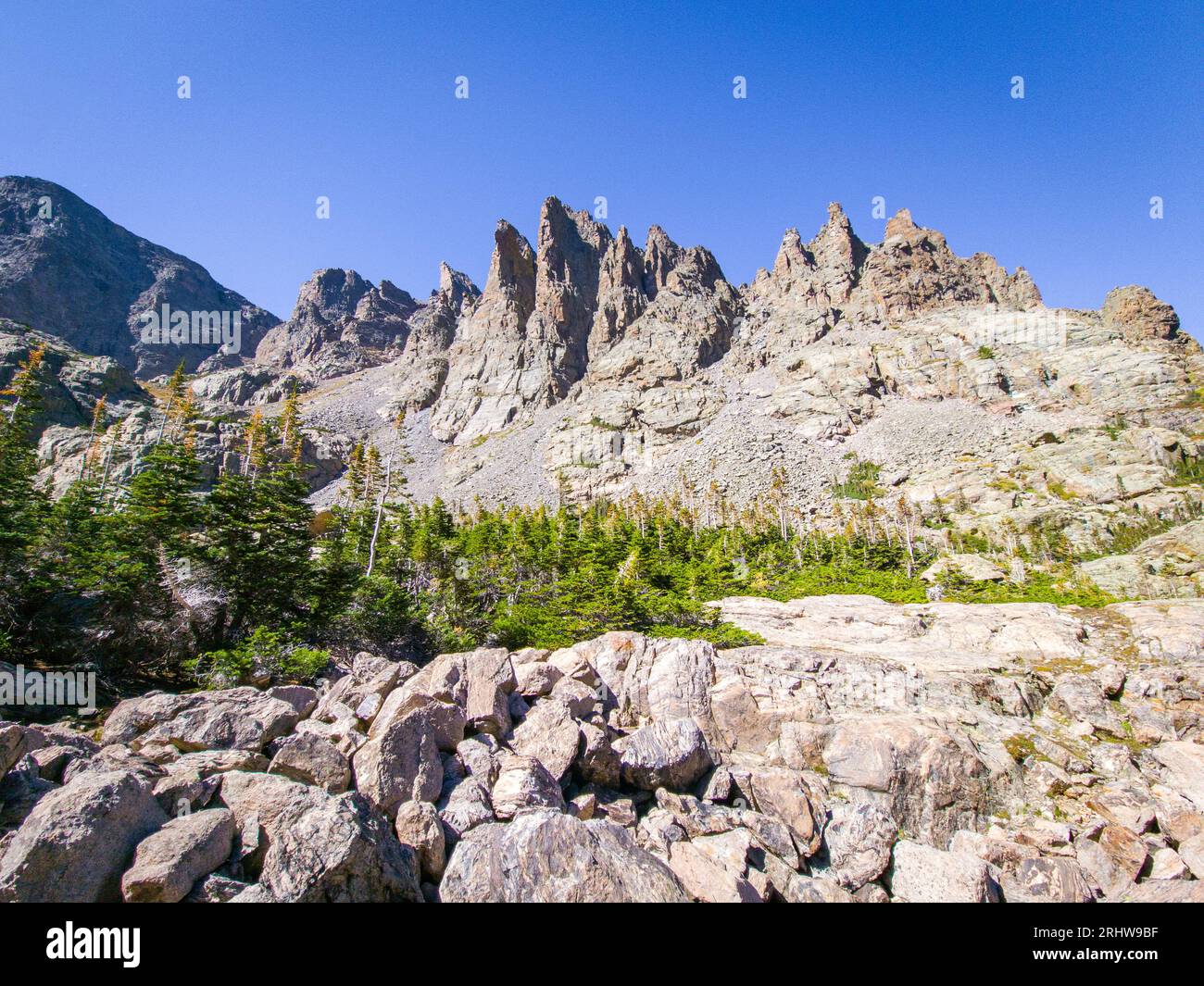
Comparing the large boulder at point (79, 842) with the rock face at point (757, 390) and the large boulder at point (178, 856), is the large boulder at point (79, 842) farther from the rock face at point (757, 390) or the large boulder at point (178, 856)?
the rock face at point (757, 390)

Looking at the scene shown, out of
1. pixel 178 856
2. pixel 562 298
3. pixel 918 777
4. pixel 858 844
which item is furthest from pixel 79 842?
pixel 562 298

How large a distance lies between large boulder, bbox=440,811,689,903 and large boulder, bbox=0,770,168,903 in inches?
159

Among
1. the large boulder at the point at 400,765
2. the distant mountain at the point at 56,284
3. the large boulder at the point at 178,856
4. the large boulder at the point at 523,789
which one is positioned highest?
the distant mountain at the point at 56,284

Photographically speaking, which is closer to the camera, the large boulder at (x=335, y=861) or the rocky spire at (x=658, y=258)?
the large boulder at (x=335, y=861)

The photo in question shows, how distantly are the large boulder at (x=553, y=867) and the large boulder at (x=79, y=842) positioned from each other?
4.03 m

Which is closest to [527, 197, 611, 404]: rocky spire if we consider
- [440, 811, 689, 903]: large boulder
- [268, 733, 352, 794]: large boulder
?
[268, 733, 352, 794]: large boulder

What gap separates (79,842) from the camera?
568 centimetres

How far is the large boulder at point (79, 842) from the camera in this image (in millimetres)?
5379

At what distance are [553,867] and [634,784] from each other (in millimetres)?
5239

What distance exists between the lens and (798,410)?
5113 inches

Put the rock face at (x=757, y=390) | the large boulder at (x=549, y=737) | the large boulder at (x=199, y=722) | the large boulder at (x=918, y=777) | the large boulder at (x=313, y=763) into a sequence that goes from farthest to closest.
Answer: the rock face at (x=757, y=390) < the large boulder at (x=918, y=777) < the large boulder at (x=549, y=737) < the large boulder at (x=199, y=722) < the large boulder at (x=313, y=763)

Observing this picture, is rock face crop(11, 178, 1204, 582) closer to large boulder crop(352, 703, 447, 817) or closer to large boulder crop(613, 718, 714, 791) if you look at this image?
large boulder crop(613, 718, 714, 791)

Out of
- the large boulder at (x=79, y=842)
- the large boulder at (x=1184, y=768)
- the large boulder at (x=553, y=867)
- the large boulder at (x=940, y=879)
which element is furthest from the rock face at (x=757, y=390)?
the large boulder at (x=79, y=842)

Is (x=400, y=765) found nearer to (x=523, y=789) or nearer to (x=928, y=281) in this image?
(x=523, y=789)
